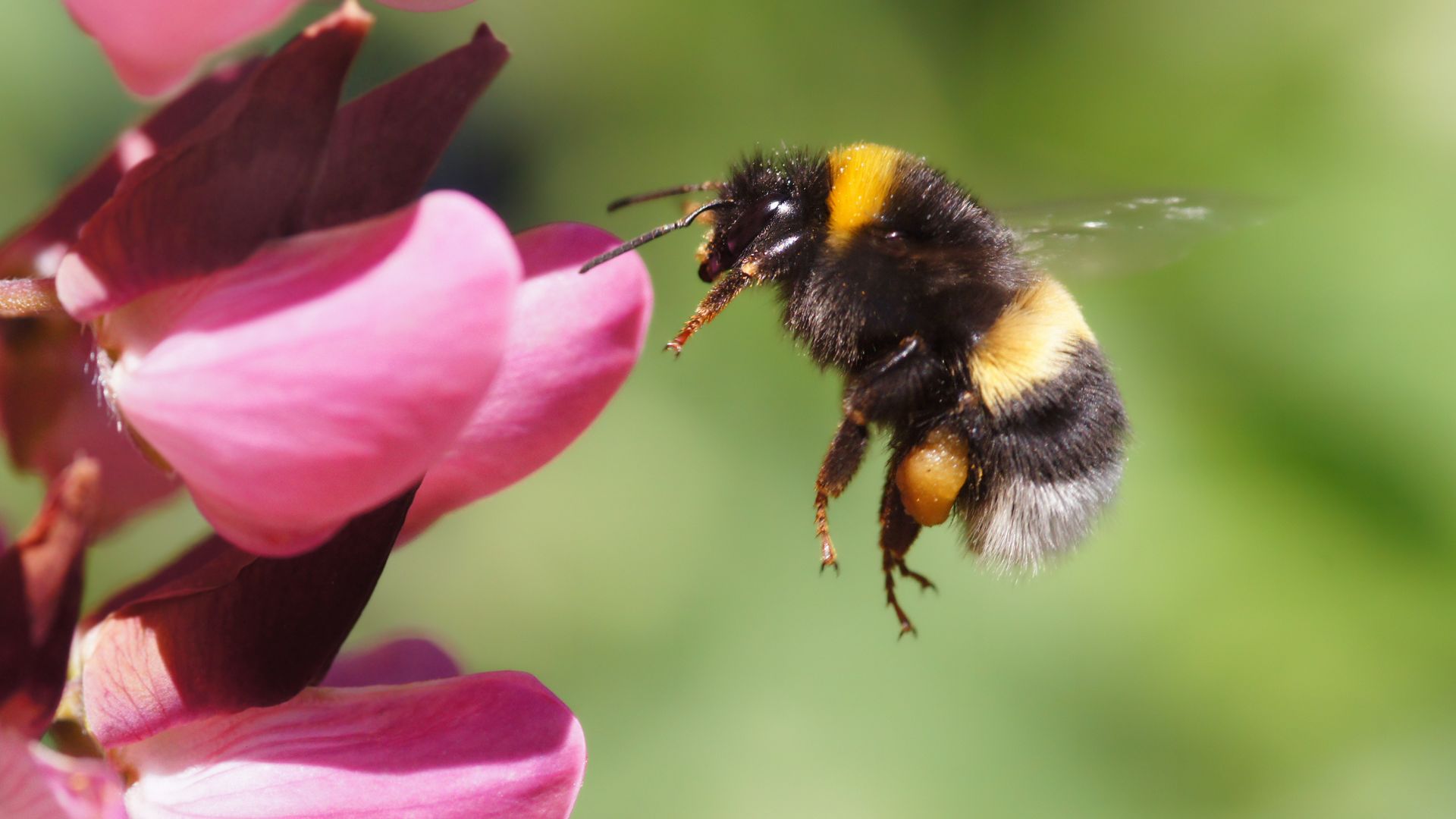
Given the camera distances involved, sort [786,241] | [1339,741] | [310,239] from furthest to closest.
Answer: [1339,741] → [786,241] → [310,239]

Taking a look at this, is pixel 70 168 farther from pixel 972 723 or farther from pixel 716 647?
pixel 972 723

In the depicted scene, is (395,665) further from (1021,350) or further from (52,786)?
(1021,350)

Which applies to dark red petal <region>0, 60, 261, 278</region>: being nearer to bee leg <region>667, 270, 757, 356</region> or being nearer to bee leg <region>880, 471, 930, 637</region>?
bee leg <region>667, 270, 757, 356</region>

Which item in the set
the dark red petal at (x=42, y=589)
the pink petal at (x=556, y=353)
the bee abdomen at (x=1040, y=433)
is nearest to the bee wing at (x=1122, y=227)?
the bee abdomen at (x=1040, y=433)

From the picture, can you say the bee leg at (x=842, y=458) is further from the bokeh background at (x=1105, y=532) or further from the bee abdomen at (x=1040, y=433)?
the bokeh background at (x=1105, y=532)

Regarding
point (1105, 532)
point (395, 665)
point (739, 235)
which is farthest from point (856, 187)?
point (1105, 532)

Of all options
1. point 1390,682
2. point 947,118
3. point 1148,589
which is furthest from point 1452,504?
point 947,118
